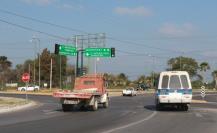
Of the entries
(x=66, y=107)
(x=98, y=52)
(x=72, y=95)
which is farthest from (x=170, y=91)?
(x=98, y=52)

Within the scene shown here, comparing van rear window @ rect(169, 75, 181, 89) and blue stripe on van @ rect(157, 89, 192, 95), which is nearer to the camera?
blue stripe on van @ rect(157, 89, 192, 95)

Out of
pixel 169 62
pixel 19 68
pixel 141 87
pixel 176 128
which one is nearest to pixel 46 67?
pixel 141 87

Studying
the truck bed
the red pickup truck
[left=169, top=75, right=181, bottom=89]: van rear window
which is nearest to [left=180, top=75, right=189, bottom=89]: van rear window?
[left=169, top=75, right=181, bottom=89]: van rear window

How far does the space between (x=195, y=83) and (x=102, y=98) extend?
137 meters

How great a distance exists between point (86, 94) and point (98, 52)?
149ft

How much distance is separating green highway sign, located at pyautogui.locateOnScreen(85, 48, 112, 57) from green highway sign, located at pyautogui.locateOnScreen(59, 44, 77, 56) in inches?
90.3

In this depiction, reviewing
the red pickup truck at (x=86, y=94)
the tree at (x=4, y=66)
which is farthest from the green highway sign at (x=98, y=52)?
the tree at (x=4, y=66)

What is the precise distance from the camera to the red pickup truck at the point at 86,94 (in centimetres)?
3459

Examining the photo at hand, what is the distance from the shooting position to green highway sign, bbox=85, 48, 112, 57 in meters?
79.8

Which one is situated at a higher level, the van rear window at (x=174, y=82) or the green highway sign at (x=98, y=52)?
the green highway sign at (x=98, y=52)

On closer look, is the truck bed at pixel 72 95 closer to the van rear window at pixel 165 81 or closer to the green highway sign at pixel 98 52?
the van rear window at pixel 165 81

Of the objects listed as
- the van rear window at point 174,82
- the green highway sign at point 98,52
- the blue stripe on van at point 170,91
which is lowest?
the blue stripe on van at point 170,91

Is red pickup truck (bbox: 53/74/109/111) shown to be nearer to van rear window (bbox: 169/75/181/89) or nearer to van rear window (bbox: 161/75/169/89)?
van rear window (bbox: 161/75/169/89)

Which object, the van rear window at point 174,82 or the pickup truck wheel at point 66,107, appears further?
the pickup truck wheel at point 66,107
